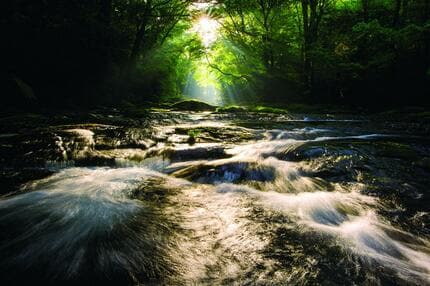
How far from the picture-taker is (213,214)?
2742mm

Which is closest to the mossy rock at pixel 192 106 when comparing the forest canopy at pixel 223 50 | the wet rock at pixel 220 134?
the forest canopy at pixel 223 50

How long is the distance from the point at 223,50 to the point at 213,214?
20.9 m

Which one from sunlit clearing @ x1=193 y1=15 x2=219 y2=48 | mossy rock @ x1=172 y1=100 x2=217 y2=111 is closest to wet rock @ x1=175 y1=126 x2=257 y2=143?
mossy rock @ x1=172 y1=100 x2=217 y2=111

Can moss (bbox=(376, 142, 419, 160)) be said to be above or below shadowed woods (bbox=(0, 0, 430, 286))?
above

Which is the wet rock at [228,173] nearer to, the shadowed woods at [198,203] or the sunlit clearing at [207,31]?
the shadowed woods at [198,203]

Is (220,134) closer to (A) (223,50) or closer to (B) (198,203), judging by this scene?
(B) (198,203)

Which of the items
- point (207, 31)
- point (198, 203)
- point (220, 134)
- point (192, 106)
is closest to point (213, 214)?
point (198, 203)

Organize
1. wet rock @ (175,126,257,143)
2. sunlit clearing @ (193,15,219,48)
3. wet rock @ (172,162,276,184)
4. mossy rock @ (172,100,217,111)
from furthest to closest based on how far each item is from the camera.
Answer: sunlit clearing @ (193,15,219,48) → mossy rock @ (172,100,217,111) → wet rock @ (175,126,257,143) → wet rock @ (172,162,276,184)

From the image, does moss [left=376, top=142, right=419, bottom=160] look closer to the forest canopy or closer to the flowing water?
the flowing water

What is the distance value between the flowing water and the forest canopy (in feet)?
26.6

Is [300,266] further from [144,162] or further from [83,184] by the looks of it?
[144,162]

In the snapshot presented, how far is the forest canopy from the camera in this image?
11.6 metres

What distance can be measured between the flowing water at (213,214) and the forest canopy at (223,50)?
8.11 metres

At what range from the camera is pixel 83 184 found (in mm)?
3496
